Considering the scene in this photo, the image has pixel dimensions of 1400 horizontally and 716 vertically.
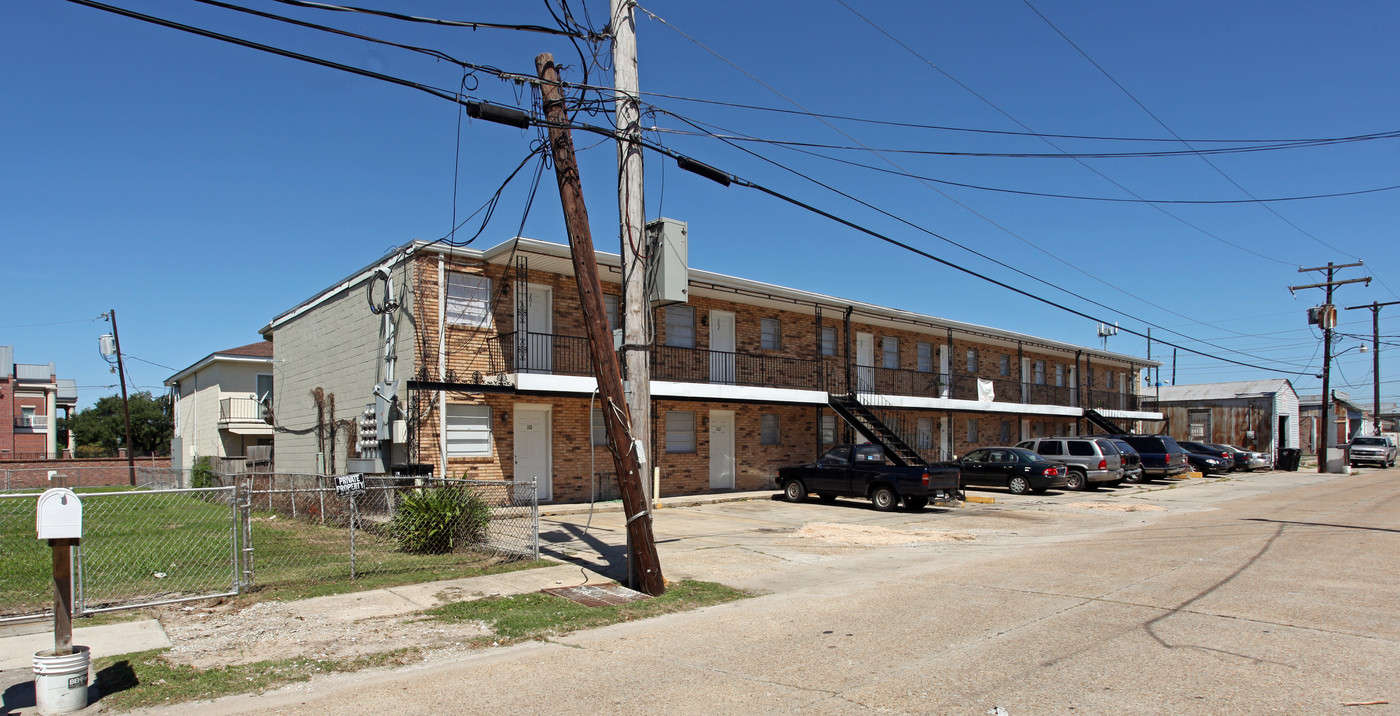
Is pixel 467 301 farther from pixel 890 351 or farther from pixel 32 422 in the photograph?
pixel 32 422

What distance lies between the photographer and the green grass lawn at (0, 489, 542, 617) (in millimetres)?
8969

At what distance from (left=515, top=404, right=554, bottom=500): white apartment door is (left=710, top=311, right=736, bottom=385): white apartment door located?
5.41 metres

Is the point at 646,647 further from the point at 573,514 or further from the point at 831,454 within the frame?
the point at 831,454

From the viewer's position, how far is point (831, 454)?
67.6 ft

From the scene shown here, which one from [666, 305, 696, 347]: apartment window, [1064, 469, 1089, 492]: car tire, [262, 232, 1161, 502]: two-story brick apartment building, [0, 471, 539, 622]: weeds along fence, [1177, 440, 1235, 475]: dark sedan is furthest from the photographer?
[1177, 440, 1235, 475]: dark sedan

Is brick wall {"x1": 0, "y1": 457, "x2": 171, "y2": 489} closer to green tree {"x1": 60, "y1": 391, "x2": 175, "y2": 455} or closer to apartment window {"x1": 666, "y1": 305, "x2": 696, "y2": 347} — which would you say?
green tree {"x1": 60, "y1": 391, "x2": 175, "y2": 455}

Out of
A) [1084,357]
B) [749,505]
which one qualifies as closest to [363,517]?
[749,505]

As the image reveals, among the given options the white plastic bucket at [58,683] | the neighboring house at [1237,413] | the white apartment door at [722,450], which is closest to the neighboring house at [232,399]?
the white apartment door at [722,450]

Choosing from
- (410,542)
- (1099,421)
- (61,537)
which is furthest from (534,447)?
(1099,421)

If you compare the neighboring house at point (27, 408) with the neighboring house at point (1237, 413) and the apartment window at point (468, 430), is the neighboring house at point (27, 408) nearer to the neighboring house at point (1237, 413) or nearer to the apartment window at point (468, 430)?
the apartment window at point (468, 430)

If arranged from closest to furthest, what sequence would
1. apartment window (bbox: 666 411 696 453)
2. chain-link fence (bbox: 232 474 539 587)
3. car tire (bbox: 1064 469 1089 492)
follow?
chain-link fence (bbox: 232 474 539 587) < apartment window (bbox: 666 411 696 453) < car tire (bbox: 1064 469 1089 492)

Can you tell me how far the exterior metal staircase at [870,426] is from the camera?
23141mm

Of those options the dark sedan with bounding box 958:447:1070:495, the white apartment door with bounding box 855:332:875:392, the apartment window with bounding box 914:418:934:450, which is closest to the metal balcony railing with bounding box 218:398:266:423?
the white apartment door with bounding box 855:332:875:392

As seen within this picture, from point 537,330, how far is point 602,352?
1066cm
